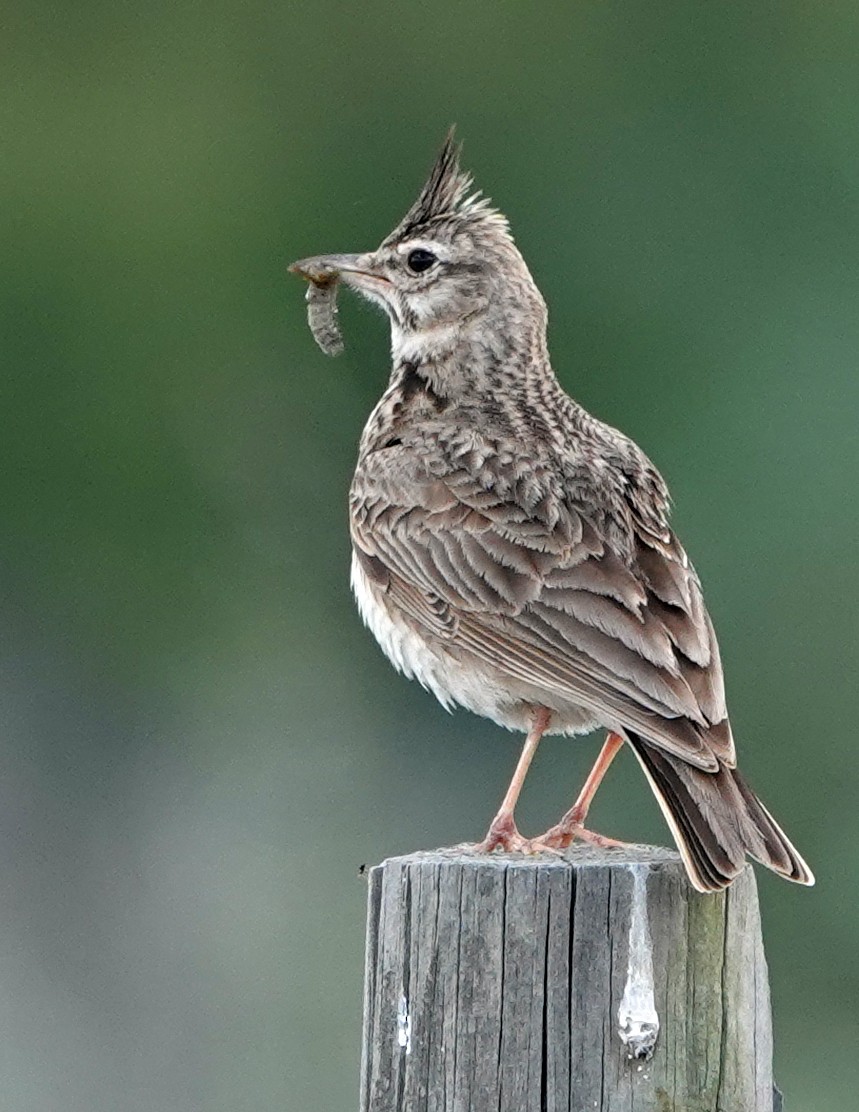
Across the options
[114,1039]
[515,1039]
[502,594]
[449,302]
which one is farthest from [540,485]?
[114,1039]

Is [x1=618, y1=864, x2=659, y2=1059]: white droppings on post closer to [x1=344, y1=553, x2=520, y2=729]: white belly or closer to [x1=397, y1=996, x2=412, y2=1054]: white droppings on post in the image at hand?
[x1=397, y1=996, x2=412, y2=1054]: white droppings on post

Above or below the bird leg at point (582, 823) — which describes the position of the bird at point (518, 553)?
above

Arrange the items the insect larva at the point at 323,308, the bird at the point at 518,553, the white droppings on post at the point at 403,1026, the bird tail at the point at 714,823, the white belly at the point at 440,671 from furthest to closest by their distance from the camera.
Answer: the insect larva at the point at 323,308 → the white belly at the point at 440,671 → the bird at the point at 518,553 → the bird tail at the point at 714,823 → the white droppings on post at the point at 403,1026

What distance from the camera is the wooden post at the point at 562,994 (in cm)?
545

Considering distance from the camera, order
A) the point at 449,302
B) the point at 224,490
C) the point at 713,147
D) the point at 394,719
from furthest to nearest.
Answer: the point at 713,147, the point at 224,490, the point at 394,719, the point at 449,302

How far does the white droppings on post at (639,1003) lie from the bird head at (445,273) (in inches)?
125

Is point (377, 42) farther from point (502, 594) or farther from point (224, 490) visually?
point (502, 594)

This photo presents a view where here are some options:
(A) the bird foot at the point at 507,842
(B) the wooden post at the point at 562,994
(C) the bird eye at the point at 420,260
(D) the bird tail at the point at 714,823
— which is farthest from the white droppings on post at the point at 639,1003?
(C) the bird eye at the point at 420,260

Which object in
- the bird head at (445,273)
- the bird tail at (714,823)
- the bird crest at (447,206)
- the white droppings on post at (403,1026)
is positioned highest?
the bird crest at (447,206)

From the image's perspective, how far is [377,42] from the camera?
27438 millimetres

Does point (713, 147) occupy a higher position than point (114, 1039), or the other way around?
point (713, 147)

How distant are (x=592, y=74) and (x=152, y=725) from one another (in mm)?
9266

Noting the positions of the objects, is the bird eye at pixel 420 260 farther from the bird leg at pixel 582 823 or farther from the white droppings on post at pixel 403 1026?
the white droppings on post at pixel 403 1026

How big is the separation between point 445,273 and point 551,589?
178 centimetres
